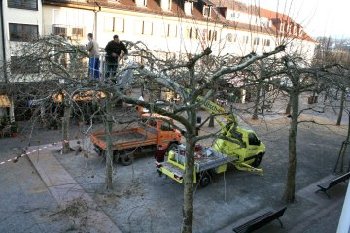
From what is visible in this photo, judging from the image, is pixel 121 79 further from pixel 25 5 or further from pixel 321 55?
pixel 321 55

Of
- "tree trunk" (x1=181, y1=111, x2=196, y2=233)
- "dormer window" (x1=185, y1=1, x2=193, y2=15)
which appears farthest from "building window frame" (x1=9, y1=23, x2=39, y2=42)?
"tree trunk" (x1=181, y1=111, x2=196, y2=233)

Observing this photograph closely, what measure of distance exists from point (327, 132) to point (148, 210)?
57.2 feet

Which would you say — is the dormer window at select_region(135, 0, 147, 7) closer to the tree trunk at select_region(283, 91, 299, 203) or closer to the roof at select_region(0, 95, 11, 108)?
the roof at select_region(0, 95, 11, 108)

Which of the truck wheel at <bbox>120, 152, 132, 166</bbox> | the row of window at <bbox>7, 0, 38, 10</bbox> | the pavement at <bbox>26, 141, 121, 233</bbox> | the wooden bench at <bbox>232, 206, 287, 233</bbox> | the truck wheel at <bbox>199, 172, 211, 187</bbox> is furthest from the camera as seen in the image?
the row of window at <bbox>7, 0, 38, 10</bbox>

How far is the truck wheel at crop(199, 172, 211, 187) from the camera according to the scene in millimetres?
14430

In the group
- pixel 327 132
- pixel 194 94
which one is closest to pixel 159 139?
pixel 194 94

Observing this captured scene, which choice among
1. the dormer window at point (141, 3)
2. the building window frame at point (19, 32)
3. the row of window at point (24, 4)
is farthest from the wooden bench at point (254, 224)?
the dormer window at point (141, 3)

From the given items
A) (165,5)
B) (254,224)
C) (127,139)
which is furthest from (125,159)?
(165,5)

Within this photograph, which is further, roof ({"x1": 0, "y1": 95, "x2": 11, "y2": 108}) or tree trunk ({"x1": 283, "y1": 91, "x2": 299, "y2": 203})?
roof ({"x1": 0, "y1": 95, "x2": 11, "y2": 108})

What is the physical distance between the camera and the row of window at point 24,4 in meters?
23.1

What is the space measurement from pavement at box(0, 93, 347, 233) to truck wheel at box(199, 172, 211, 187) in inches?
8.5

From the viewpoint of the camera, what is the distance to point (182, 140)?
66.9 feet

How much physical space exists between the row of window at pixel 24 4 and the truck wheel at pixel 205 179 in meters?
17.2

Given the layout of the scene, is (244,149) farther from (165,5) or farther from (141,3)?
(165,5)
